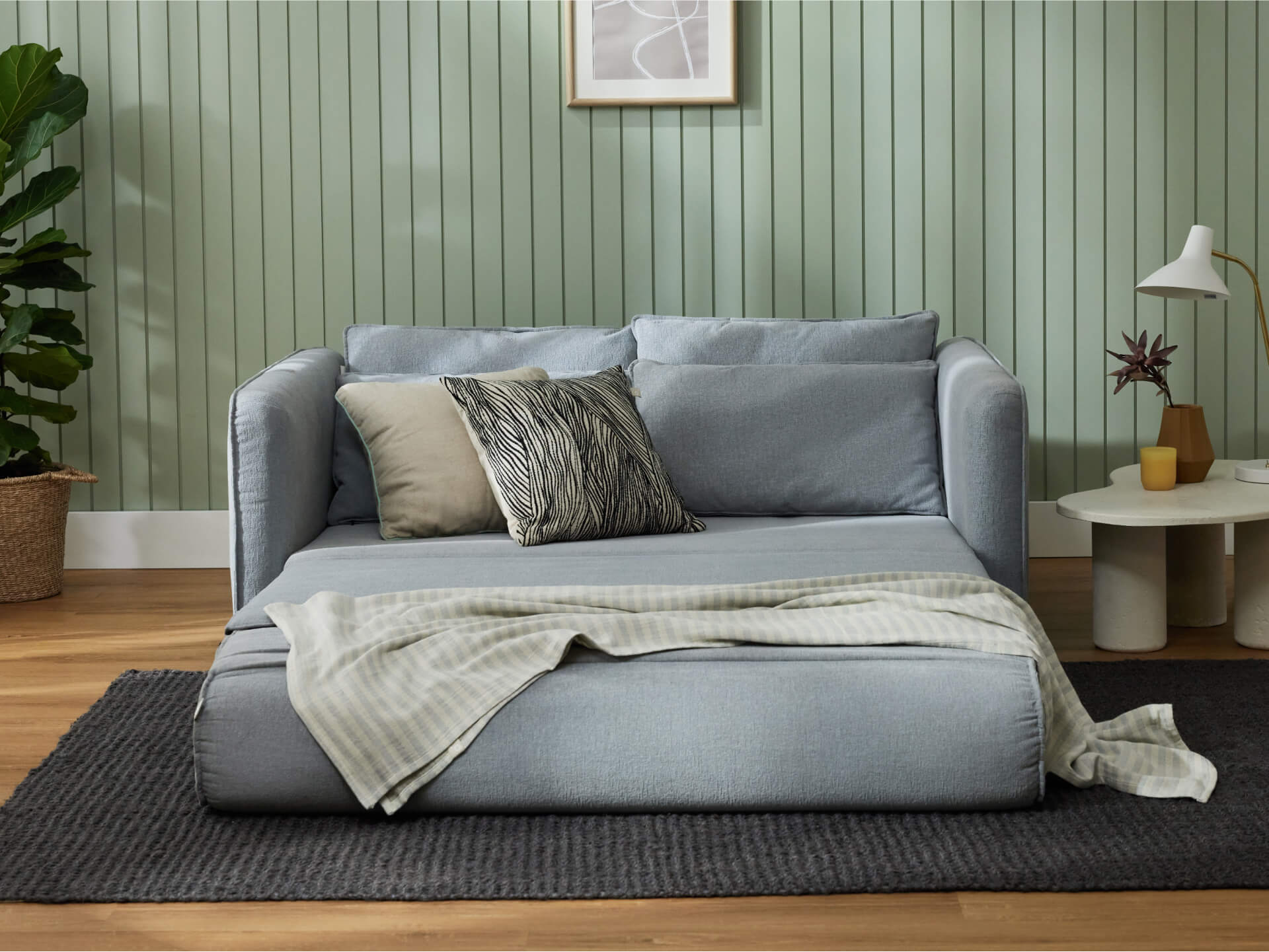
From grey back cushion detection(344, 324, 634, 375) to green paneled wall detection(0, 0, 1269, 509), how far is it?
0.57 m

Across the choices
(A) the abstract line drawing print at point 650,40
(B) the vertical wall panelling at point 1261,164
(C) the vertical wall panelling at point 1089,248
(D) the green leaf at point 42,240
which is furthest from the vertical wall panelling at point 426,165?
(B) the vertical wall panelling at point 1261,164

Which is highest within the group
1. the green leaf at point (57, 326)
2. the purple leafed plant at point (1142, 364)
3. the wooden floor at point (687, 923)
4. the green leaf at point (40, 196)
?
the green leaf at point (40, 196)

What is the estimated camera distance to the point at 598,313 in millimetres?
3682

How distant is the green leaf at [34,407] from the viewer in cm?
330

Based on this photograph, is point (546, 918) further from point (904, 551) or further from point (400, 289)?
point (400, 289)

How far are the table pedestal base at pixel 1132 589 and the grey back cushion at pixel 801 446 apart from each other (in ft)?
1.28

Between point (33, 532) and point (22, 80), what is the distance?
4.01ft

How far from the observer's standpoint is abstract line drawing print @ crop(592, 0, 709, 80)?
11.6ft

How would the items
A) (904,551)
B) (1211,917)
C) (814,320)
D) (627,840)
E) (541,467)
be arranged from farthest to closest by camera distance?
(814,320) < (541,467) < (904,551) < (627,840) < (1211,917)

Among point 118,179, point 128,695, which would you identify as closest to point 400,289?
point 118,179

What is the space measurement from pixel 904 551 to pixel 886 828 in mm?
708

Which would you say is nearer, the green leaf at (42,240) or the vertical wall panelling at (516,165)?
the green leaf at (42,240)

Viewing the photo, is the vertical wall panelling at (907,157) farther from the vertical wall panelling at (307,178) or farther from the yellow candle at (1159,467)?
the vertical wall panelling at (307,178)

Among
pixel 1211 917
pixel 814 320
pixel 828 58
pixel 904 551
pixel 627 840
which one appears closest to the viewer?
pixel 1211 917
